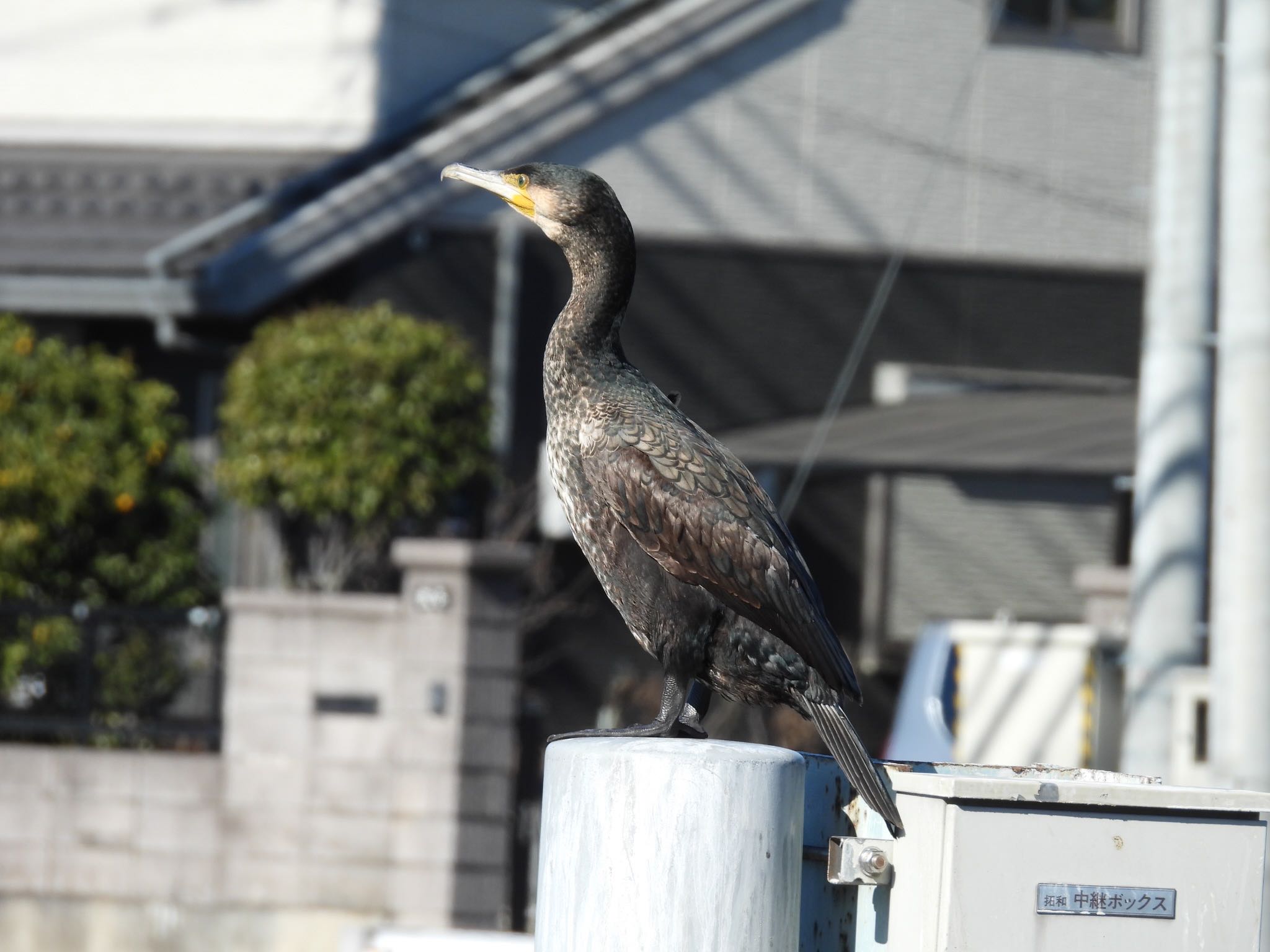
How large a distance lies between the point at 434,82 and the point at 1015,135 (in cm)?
420

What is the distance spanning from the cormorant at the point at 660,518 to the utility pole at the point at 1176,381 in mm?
3857

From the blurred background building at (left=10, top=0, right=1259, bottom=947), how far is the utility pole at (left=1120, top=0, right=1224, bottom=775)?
5125 millimetres

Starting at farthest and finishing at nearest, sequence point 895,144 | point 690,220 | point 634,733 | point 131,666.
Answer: point 895,144 → point 690,220 → point 131,666 → point 634,733

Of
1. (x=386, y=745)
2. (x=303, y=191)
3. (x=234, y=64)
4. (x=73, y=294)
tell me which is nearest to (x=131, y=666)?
(x=386, y=745)

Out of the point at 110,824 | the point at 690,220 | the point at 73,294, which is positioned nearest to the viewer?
the point at 110,824

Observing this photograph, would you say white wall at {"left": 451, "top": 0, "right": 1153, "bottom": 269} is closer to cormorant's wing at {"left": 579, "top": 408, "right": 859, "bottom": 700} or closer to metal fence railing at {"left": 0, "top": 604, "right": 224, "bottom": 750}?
metal fence railing at {"left": 0, "top": 604, "right": 224, "bottom": 750}

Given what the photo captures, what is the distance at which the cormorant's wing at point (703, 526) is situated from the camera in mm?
3736

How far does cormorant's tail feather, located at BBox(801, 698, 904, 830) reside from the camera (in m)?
3.42

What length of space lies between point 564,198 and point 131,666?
6769 millimetres

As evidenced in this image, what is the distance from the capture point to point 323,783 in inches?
371

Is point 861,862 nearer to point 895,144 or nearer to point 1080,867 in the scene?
point 1080,867

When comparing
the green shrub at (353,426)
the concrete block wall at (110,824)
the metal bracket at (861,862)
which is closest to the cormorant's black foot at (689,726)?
the metal bracket at (861,862)

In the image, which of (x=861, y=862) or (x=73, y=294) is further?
(x=73, y=294)

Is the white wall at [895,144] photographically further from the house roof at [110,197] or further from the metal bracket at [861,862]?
the metal bracket at [861,862]
